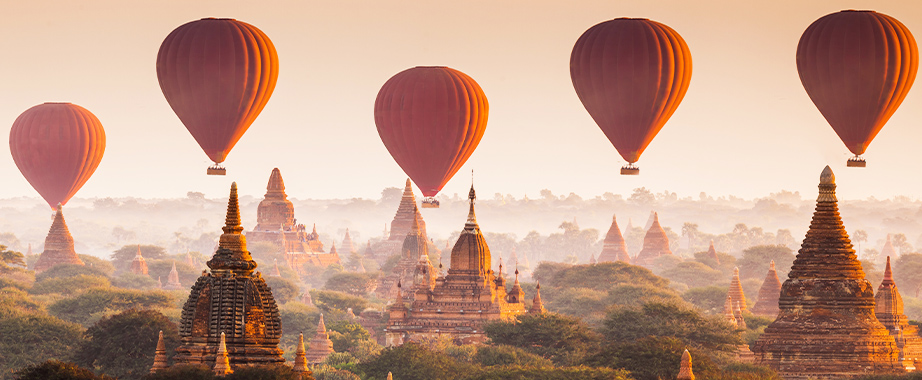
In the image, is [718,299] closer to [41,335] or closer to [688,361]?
[41,335]

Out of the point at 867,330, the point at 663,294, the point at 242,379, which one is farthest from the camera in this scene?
the point at 663,294

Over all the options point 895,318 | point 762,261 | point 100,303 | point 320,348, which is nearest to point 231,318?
point 895,318

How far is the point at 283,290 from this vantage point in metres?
110

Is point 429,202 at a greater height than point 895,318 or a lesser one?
greater

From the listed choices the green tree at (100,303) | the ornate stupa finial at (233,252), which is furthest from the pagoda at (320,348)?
the ornate stupa finial at (233,252)

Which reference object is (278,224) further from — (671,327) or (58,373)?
(58,373)

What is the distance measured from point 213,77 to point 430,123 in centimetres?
836

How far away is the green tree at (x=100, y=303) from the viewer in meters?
79.0

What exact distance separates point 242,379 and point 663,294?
6020cm

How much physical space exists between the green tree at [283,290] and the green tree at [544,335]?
47525 mm

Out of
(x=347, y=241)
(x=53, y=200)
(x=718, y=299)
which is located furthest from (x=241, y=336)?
(x=347, y=241)

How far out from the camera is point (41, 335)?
206 ft

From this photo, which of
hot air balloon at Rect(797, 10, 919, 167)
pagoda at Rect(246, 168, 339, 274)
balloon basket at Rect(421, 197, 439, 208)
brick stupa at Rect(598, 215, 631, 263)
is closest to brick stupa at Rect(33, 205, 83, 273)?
pagoda at Rect(246, 168, 339, 274)

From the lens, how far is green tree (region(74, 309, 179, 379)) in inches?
1957
